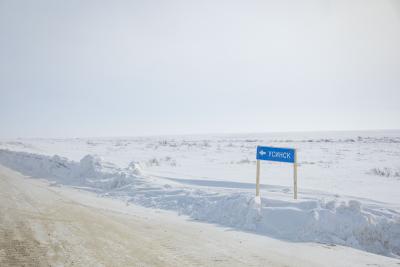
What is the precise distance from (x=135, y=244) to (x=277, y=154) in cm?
588

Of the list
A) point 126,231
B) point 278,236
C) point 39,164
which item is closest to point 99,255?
point 126,231

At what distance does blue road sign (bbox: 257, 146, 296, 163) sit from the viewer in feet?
32.8

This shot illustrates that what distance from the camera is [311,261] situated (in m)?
5.65

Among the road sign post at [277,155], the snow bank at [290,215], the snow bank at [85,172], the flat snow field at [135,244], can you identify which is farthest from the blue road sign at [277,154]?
the snow bank at [85,172]

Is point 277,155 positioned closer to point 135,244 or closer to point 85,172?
point 135,244

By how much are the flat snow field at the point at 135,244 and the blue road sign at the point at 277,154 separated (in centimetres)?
332

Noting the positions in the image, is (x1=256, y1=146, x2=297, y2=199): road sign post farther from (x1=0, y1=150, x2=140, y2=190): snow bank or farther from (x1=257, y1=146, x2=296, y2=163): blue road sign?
(x1=0, y1=150, x2=140, y2=190): snow bank

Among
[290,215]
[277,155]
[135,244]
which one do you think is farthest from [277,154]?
[135,244]

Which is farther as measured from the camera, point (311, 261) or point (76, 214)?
point (76, 214)

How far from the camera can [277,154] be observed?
10219 mm

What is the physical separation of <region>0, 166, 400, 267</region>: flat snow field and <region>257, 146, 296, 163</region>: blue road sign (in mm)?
3320

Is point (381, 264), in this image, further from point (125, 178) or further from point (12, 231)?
point (125, 178)

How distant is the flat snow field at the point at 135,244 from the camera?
201 inches

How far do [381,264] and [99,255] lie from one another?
501 cm
